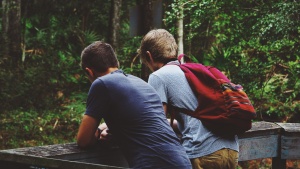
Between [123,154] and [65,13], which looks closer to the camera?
[123,154]

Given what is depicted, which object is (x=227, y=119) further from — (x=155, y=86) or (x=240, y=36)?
(x=240, y=36)

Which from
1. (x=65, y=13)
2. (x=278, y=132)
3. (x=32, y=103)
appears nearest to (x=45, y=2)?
(x=65, y=13)

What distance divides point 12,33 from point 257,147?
15707mm

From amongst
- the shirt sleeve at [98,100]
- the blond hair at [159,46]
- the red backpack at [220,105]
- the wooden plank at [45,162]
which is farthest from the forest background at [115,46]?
the wooden plank at [45,162]

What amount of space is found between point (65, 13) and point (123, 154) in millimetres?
19115

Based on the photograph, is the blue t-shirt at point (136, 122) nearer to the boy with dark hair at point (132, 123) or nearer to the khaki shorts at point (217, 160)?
the boy with dark hair at point (132, 123)

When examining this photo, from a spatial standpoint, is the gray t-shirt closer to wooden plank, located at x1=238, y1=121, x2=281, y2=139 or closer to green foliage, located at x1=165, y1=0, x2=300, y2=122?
wooden plank, located at x1=238, y1=121, x2=281, y2=139

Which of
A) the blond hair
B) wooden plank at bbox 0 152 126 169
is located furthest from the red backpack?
wooden plank at bbox 0 152 126 169

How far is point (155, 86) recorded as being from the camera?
3.40 metres

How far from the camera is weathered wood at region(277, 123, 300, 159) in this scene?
152 inches

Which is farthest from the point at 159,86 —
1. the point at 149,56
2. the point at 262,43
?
the point at 262,43

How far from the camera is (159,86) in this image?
338cm

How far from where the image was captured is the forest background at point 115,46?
10133 millimetres

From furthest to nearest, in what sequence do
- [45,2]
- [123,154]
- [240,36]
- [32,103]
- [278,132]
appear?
[45,2]
[32,103]
[240,36]
[278,132]
[123,154]
